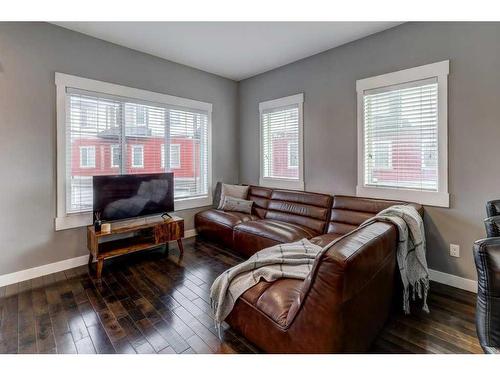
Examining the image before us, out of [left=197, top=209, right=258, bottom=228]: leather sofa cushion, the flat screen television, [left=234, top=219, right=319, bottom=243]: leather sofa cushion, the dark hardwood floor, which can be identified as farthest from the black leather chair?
the flat screen television

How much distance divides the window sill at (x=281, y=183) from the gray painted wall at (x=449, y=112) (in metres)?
0.25

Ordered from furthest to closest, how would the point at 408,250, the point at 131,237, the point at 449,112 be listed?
the point at 131,237, the point at 449,112, the point at 408,250

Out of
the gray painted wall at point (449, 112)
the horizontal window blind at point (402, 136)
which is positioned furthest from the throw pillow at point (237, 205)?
the horizontal window blind at point (402, 136)

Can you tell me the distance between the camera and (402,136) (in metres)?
2.97

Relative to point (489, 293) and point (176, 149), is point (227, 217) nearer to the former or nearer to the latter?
point (176, 149)

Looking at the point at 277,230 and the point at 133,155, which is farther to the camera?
the point at 133,155

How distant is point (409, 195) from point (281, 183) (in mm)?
1906

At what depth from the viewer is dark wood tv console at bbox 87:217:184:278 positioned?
289cm

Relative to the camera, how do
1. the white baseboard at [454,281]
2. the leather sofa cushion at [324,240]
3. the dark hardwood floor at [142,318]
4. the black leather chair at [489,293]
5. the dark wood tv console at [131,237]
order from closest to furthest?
the black leather chair at [489,293] < the dark hardwood floor at [142,318] < the white baseboard at [454,281] < the leather sofa cushion at [324,240] < the dark wood tv console at [131,237]

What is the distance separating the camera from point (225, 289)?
6.03 feet

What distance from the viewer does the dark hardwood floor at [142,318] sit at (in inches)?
69.5

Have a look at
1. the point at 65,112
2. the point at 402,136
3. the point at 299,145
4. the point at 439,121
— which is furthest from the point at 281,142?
the point at 65,112

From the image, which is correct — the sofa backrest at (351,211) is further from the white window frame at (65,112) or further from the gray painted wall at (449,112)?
the white window frame at (65,112)
